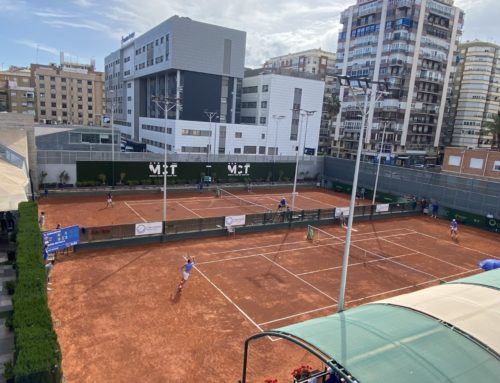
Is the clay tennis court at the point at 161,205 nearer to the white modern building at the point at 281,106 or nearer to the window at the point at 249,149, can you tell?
the window at the point at 249,149

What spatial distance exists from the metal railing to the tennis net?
6.06 m

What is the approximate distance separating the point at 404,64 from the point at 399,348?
7477 centimetres

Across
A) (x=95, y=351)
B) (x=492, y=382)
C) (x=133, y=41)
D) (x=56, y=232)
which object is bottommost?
(x=95, y=351)

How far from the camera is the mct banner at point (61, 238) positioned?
21328 mm

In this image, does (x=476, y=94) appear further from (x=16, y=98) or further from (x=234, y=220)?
(x=16, y=98)

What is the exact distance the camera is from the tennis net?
128 ft

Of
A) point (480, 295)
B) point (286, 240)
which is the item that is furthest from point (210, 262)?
point (480, 295)

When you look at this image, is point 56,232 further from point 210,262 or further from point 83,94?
point 83,94

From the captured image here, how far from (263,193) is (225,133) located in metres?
20.8

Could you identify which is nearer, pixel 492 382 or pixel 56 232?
pixel 492 382

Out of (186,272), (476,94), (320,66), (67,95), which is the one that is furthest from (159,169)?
(320,66)

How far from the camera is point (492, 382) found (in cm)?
786

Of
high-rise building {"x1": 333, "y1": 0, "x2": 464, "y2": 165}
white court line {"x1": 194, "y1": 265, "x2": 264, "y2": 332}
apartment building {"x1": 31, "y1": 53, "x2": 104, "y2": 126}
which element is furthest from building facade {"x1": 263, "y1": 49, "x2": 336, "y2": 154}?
white court line {"x1": 194, "y1": 265, "x2": 264, "y2": 332}

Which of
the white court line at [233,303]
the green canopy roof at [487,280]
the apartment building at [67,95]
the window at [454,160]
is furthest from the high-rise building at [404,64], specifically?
the apartment building at [67,95]
